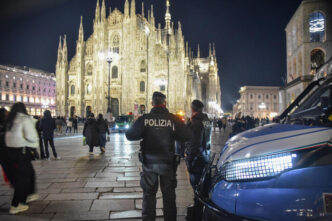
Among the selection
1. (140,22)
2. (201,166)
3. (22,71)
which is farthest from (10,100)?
(201,166)

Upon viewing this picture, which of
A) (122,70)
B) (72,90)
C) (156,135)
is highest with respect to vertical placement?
(122,70)

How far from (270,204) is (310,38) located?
128ft

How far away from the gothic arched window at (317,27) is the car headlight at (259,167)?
1532 inches

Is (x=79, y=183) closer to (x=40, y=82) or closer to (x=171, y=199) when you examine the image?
(x=171, y=199)

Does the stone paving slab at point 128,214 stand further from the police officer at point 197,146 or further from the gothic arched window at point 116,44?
the gothic arched window at point 116,44

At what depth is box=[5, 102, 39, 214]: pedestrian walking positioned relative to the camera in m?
3.77

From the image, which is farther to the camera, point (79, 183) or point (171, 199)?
point (79, 183)

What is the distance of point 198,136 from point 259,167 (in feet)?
7.47

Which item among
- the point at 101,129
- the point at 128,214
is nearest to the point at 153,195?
the point at 128,214

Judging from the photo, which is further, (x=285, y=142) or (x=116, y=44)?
(x=116, y=44)

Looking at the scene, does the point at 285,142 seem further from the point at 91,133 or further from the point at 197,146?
the point at 91,133

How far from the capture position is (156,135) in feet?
9.89

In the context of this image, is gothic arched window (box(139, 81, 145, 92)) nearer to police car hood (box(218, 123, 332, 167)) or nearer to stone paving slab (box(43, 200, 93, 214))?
stone paving slab (box(43, 200, 93, 214))

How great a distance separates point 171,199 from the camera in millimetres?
2955
